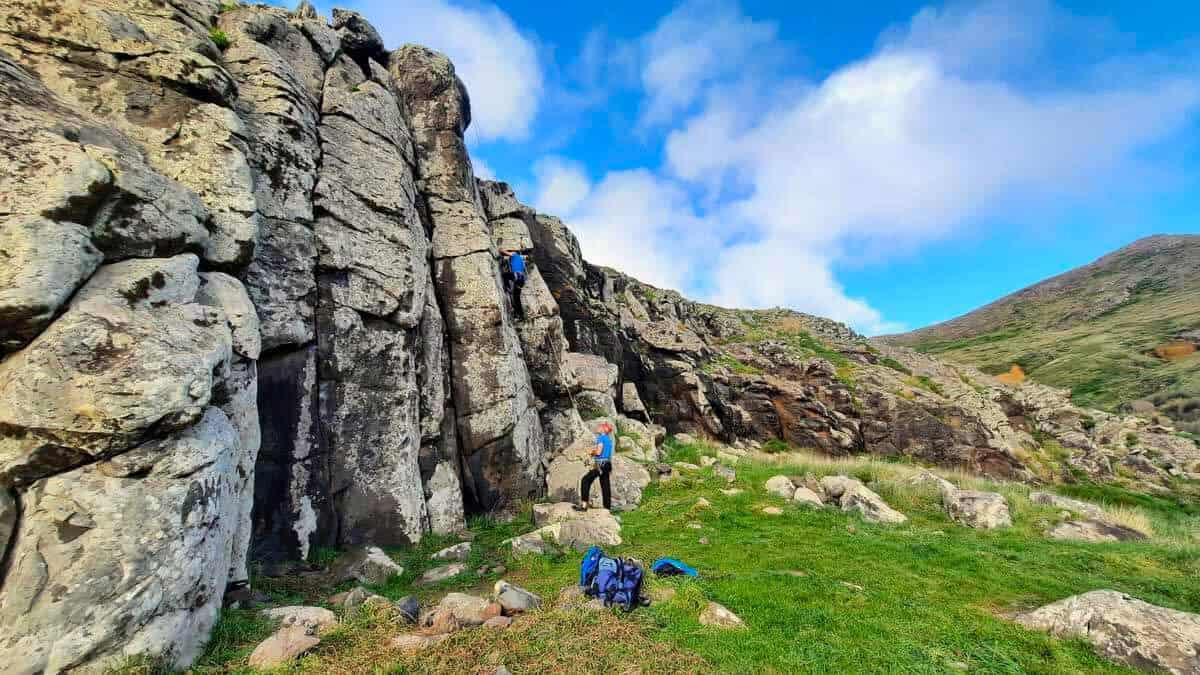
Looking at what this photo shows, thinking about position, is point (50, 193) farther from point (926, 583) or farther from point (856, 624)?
point (926, 583)

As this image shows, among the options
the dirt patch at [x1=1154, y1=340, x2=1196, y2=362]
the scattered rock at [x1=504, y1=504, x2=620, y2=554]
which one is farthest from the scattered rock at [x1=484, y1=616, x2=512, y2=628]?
the dirt patch at [x1=1154, y1=340, x2=1196, y2=362]

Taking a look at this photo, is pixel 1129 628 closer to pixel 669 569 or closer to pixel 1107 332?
pixel 669 569


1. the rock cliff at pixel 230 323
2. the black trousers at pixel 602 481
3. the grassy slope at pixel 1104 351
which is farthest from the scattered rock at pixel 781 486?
the grassy slope at pixel 1104 351

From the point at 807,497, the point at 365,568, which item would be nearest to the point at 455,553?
the point at 365,568

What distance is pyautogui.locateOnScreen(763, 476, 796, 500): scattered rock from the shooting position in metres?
17.0

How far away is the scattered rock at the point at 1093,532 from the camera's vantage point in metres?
13.7

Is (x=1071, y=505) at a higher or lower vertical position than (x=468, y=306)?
lower

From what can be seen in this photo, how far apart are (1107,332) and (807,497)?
11950 centimetres

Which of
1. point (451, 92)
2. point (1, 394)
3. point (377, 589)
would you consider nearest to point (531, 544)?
point (377, 589)

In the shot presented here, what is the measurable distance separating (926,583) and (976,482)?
53.3ft

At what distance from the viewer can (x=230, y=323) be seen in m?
8.94

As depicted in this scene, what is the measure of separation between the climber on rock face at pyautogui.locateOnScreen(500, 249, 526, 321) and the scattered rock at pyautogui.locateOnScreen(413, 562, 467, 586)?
40.4ft

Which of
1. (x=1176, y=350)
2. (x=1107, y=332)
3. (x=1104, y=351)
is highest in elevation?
(x=1107, y=332)

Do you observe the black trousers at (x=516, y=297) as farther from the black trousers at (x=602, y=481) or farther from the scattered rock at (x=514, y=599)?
the scattered rock at (x=514, y=599)
